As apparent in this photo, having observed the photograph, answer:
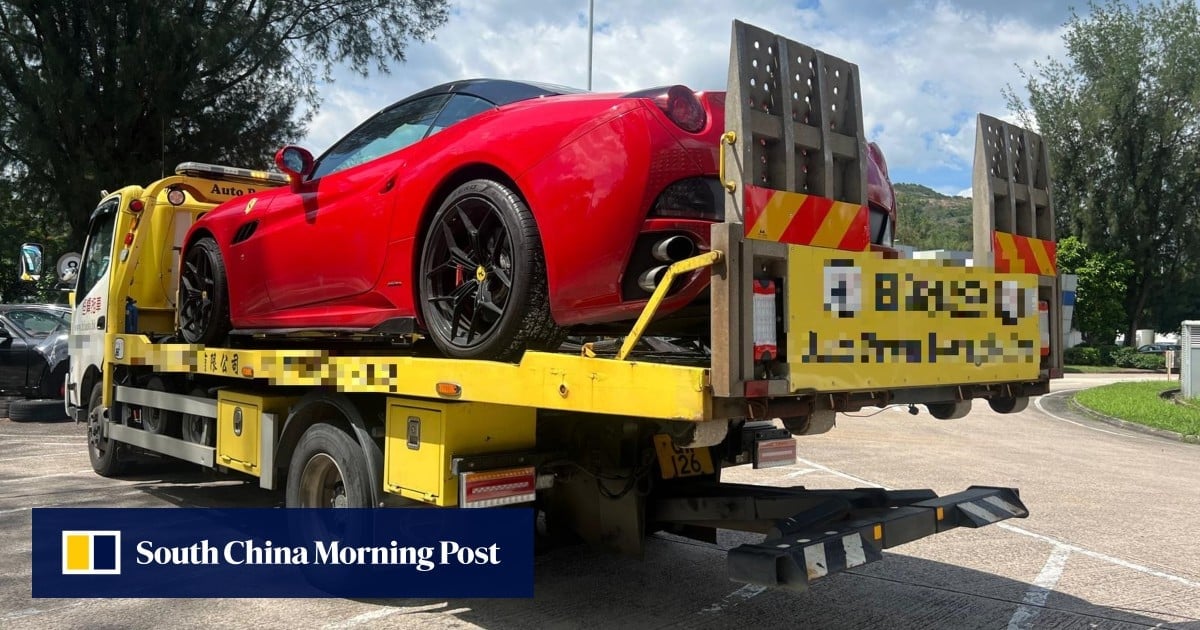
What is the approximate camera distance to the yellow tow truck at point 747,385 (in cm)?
296

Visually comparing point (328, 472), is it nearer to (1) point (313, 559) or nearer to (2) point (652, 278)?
(1) point (313, 559)

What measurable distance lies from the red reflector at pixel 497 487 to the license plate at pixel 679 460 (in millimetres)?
589

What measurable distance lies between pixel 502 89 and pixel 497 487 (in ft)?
6.11

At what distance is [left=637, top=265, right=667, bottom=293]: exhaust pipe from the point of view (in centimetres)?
321

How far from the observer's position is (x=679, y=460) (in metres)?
4.25

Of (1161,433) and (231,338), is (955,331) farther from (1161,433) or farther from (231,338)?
(1161,433)

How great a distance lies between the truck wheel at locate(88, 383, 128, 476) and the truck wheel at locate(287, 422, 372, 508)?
11.5 ft

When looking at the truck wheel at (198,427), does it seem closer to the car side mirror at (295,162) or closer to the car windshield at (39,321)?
the car side mirror at (295,162)

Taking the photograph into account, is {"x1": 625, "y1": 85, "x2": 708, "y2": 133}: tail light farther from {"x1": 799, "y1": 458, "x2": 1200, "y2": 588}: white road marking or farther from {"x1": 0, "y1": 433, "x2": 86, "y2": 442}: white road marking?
{"x1": 0, "y1": 433, "x2": 86, "y2": 442}: white road marking

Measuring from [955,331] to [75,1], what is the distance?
18306 mm

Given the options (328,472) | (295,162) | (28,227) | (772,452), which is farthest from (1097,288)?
(328,472)

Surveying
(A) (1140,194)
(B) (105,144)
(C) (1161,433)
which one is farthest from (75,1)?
(A) (1140,194)

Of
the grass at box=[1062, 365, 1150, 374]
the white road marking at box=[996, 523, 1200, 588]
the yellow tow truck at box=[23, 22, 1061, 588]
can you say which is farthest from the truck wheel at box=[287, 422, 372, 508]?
the grass at box=[1062, 365, 1150, 374]

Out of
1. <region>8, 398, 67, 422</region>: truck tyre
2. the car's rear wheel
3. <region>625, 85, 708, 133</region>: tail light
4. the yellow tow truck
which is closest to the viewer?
the yellow tow truck
